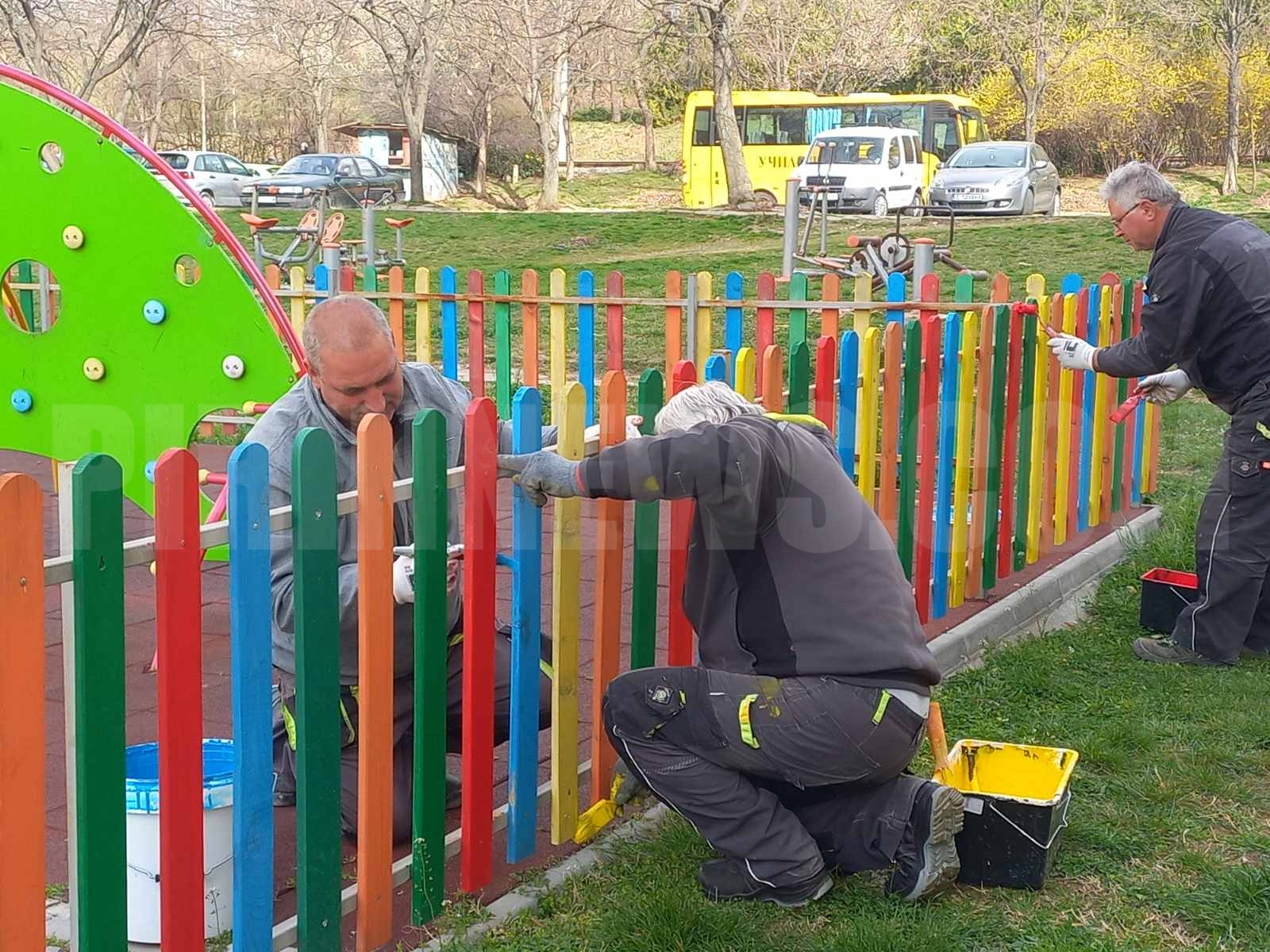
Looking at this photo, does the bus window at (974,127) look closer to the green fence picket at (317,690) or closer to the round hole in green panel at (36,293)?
the round hole in green panel at (36,293)

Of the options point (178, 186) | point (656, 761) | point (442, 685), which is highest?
point (178, 186)

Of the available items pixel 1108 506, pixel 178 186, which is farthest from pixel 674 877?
pixel 1108 506

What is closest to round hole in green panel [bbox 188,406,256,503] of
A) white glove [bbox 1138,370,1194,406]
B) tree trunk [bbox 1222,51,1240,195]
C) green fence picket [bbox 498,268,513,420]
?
green fence picket [bbox 498,268,513,420]

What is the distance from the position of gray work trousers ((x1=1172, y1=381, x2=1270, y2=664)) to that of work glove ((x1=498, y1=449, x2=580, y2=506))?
2.96 metres

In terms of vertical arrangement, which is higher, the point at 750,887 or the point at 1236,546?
the point at 1236,546

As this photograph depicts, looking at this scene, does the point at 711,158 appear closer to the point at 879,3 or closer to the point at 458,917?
the point at 879,3

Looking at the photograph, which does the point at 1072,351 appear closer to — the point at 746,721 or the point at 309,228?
the point at 746,721

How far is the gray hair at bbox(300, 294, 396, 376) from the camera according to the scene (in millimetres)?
3582

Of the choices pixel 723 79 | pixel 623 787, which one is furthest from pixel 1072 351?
pixel 723 79

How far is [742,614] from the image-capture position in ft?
11.5

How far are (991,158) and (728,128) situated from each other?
6.52 m

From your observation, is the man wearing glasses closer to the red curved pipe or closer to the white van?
the red curved pipe

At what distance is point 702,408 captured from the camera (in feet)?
11.2

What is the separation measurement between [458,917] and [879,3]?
47.2 meters
